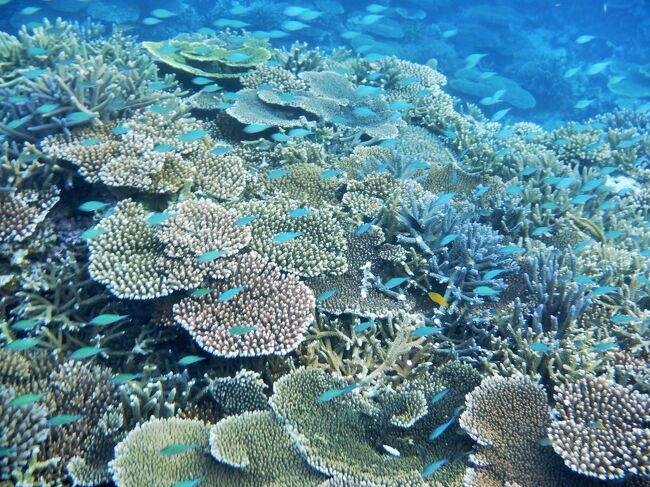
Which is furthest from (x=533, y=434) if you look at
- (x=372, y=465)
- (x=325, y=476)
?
(x=325, y=476)

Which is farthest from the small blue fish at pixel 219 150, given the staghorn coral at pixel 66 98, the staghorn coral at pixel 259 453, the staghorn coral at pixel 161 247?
the staghorn coral at pixel 259 453

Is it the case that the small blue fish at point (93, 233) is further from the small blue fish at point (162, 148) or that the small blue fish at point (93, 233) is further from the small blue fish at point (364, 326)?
the small blue fish at point (364, 326)

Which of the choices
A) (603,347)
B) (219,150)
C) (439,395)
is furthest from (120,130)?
(603,347)

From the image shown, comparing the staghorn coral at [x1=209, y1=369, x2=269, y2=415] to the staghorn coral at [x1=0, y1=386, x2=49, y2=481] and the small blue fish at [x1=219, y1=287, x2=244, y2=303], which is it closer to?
the small blue fish at [x1=219, y1=287, x2=244, y2=303]

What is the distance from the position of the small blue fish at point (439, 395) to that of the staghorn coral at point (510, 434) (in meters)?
0.22

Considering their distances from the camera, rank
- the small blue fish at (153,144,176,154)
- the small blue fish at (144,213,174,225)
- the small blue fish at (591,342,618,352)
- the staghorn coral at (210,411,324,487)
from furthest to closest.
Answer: the small blue fish at (153,144,176,154), the small blue fish at (144,213,174,225), the small blue fish at (591,342,618,352), the staghorn coral at (210,411,324,487)

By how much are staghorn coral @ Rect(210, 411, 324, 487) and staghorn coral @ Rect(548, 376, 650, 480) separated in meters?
2.01

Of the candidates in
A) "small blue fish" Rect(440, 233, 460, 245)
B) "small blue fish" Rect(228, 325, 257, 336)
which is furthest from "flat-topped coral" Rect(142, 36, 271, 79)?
"small blue fish" Rect(228, 325, 257, 336)

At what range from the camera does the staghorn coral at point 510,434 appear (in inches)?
134

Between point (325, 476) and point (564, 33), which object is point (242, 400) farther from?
point (564, 33)

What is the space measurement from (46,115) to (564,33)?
38.3 m

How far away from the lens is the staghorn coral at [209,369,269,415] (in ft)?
12.6

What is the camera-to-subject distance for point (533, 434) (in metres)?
3.58

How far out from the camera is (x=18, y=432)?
313 cm
